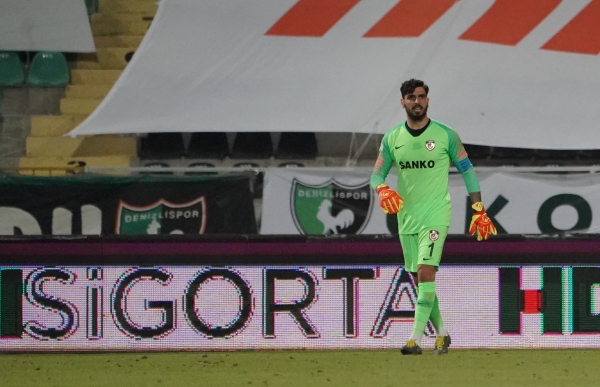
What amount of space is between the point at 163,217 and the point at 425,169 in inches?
237

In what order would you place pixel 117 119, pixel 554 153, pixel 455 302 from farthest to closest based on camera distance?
pixel 554 153 → pixel 117 119 → pixel 455 302

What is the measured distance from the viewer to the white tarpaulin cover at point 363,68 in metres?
15.0

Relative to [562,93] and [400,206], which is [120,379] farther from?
[562,93]

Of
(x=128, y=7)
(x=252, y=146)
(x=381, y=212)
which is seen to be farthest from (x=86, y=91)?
(x=381, y=212)

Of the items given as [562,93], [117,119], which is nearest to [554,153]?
[562,93]

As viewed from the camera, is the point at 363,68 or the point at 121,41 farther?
the point at 121,41

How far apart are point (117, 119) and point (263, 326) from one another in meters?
5.96

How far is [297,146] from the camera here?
16.2 metres

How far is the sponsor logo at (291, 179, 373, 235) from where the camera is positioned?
538 inches

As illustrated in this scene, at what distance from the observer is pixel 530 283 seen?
31.7ft

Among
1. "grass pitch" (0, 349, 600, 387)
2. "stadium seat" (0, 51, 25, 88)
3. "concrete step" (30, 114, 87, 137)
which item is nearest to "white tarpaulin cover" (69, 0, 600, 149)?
"concrete step" (30, 114, 87, 137)

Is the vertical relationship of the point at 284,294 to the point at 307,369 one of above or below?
above

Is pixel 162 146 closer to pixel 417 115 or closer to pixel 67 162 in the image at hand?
pixel 67 162

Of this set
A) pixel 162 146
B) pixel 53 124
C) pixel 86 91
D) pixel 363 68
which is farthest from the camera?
pixel 86 91
